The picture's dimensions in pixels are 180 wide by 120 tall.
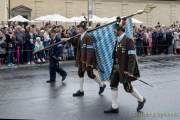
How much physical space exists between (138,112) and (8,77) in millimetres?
7835

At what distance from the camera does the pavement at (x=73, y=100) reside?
1045 centimetres

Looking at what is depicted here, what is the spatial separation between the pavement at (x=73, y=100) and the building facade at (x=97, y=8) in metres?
27.3

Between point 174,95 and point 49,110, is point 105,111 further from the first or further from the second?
point 174,95

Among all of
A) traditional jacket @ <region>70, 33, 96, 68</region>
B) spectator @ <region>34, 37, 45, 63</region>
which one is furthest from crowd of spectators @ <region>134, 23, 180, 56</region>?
traditional jacket @ <region>70, 33, 96, 68</region>

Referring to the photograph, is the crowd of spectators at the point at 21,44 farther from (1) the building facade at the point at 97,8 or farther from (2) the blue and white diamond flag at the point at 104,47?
(1) the building facade at the point at 97,8

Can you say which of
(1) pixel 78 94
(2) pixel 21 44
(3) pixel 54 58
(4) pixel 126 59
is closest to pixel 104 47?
(1) pixel 78 94

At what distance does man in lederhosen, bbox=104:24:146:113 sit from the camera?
10586 millimetres

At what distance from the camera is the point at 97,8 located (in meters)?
50.5

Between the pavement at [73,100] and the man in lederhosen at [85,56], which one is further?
the man in lederhosen at [85,56]

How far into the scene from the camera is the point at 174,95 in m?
13.0

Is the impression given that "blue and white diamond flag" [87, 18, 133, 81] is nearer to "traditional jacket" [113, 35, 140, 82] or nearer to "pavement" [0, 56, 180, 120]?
"pavement" [0, 56, 180, 120]

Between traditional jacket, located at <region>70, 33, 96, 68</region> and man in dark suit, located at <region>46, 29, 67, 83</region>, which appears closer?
traditional jacket, located at <region>70, 33, 96, 68</region>

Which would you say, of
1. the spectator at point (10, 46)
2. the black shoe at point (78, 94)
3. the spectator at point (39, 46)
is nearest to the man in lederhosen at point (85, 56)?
the black shoe at point (78, 94)

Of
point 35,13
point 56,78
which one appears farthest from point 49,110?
point 35,13
